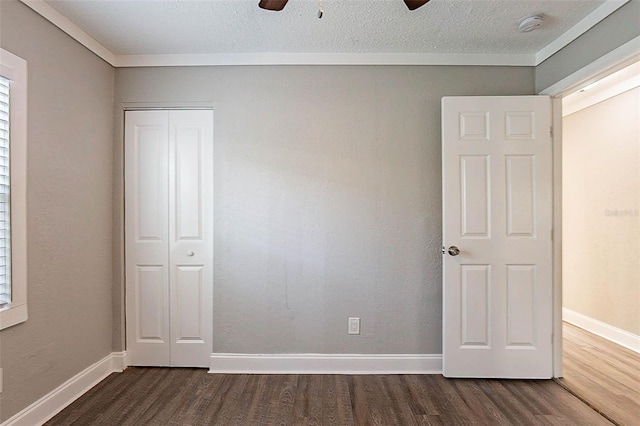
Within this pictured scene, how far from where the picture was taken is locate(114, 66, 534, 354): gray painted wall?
2.89 metres

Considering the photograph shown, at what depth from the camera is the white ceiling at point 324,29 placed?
7.25 ft

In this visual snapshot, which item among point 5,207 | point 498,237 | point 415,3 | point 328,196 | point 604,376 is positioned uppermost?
point 415,3

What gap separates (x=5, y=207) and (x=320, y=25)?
2.14 meters

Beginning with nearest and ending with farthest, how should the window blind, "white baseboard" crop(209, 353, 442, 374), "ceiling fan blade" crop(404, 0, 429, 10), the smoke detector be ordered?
"ceiling fan blade" crop(404, 0, 429, 10), the window blind, the smoke detector, "white baseboard" crop(209, 353, 442, 374)

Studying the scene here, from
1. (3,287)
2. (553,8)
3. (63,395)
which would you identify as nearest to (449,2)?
(553,8)

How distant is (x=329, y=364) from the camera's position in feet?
9.37

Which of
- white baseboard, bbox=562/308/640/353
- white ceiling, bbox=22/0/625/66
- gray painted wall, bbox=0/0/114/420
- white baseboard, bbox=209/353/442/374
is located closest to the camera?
gray painted wall, bbox=0/0/114/420

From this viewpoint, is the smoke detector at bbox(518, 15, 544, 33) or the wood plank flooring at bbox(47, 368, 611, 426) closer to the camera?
the wood plank flooring at bbox(47, 368, 611, 426)

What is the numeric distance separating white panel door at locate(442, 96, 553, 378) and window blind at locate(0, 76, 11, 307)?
273 centimetres

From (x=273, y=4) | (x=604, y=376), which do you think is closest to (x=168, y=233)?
(x=273, y=4)

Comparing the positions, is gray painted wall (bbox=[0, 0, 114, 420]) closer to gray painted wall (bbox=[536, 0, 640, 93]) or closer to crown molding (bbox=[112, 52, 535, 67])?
crown molding (bbox=[112, 52, 535, 67])

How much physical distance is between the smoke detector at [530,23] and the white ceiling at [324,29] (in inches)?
1.7

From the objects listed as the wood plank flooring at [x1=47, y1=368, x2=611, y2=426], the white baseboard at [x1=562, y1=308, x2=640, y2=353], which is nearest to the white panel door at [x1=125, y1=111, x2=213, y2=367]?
the wood plank flooring at [x1=47, y1=368, x2=611, y2=426]

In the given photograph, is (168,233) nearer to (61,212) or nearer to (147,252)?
(147,252)
